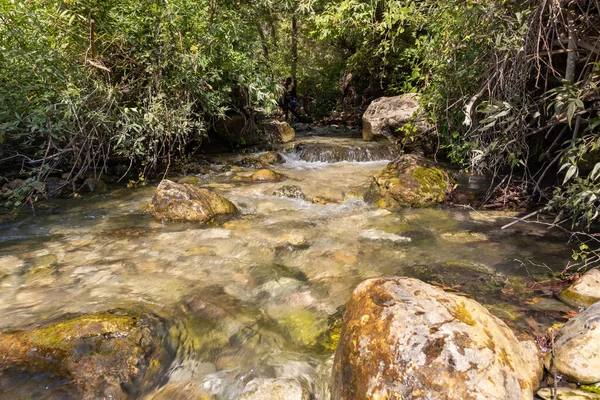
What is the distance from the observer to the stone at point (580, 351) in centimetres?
226

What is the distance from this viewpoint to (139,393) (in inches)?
95.4

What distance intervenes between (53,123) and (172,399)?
16.5 feet

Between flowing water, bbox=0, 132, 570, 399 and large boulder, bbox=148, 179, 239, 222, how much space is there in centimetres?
22

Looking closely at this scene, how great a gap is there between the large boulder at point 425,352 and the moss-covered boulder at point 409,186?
393cm

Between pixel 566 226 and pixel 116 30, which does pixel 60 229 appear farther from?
pixel 566 226

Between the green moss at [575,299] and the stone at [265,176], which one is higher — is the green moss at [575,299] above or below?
below

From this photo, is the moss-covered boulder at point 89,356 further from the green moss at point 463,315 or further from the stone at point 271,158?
the stone at point 271,158

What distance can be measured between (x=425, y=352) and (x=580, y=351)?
114 cm

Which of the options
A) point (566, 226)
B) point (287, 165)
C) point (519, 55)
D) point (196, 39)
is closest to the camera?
point (519, 55)

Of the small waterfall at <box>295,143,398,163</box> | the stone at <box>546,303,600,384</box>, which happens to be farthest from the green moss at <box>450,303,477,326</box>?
the small waterfall at <box>295,143,398,163</box>

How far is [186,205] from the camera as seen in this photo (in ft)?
18.5

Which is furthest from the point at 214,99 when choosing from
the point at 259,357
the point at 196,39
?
the point at 259,357

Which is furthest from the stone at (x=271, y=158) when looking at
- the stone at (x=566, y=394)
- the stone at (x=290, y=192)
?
the stone at (x=566, y=394)

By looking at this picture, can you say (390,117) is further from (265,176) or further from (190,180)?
(190,180)
